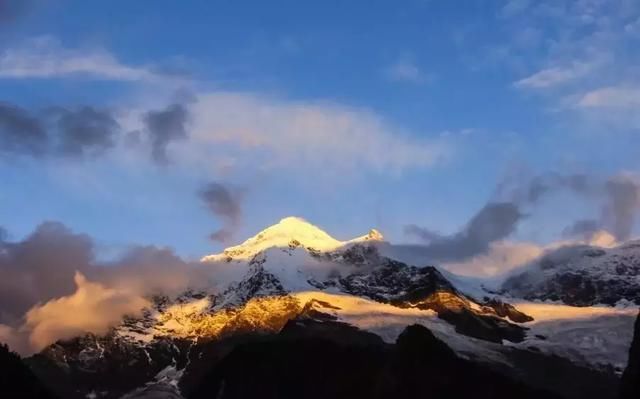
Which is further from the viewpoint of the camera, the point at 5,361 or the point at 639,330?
the point at 5,361

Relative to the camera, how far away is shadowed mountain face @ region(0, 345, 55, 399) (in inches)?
5935

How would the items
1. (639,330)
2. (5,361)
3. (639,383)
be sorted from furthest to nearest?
(5,361)
(639,330)
(639,383)

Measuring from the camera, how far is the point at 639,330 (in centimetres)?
14600

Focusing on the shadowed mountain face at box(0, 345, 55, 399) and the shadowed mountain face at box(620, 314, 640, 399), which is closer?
the shadowed mountain face at box(620, 314, 640, 399)

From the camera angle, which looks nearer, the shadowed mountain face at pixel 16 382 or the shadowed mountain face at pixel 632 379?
the shadowed mountain face at pixel 632 379

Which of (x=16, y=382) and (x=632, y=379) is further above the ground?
(x=632, y=379)

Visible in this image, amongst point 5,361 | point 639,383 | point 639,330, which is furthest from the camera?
point 5,361

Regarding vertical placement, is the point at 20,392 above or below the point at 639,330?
below

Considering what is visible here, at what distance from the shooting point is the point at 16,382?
505ft

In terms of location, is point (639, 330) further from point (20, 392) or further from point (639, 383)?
point (20, 392)

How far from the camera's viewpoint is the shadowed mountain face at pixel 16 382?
5935 inches

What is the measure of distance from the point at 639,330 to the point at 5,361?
88.0 meters

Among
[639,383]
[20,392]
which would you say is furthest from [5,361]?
[639,383]

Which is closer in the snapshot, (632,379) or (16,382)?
(632,379)
